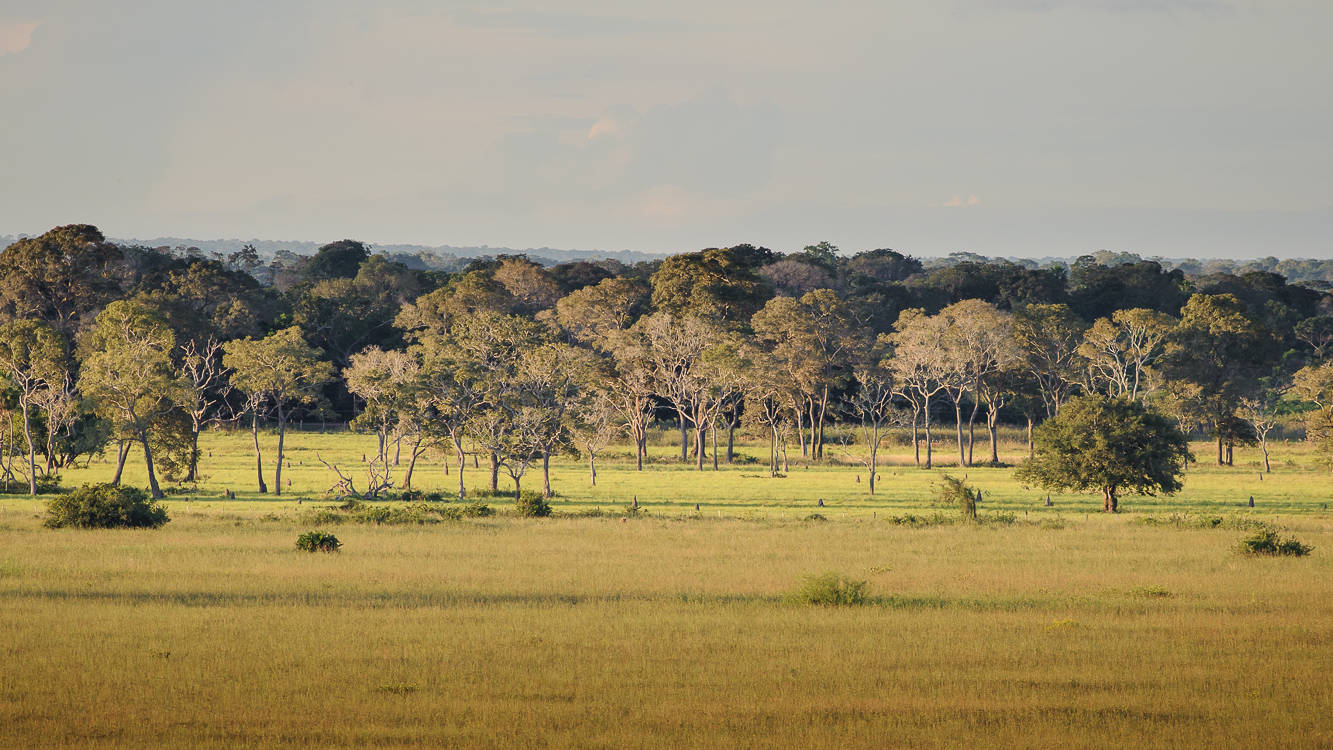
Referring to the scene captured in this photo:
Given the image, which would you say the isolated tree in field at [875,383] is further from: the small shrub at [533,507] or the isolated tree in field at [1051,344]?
the small shrub at [533,507]

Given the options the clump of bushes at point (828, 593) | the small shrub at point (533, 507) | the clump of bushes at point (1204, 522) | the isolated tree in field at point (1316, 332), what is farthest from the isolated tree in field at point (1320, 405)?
the clump of bushes at point (828, 593)

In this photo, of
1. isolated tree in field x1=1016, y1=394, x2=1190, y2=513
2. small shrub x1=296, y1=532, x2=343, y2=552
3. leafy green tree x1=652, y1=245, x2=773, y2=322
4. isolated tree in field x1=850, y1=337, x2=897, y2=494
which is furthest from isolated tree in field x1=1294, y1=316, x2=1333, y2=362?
small shrub x1=296, y1=532, x2=343, y2=552

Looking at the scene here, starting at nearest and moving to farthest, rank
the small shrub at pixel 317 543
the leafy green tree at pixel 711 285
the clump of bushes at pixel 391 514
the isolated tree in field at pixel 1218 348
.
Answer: the small shrub at pixel 317 543 → the clump of bushes at pixel 391 514 → the isolated tree in field at pixel 1218 348 → the leafy green tree at pixel 711 285

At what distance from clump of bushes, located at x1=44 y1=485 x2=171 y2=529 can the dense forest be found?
1240 cm

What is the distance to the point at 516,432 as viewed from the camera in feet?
197

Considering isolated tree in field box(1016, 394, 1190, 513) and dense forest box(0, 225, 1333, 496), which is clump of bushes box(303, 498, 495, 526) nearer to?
dense forest box(0, 225, 1333, 496)

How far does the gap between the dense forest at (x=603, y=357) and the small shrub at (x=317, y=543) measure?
18109 mm

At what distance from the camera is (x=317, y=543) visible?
124 ft

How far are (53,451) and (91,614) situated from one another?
4172 cm

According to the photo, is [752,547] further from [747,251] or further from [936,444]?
[747,251]

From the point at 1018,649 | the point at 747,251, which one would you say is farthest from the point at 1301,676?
the point at 747,251

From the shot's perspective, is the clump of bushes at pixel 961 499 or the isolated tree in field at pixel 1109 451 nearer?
the clump of bushes at pixel 961 499

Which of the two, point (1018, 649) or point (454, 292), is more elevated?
point (454, 292)

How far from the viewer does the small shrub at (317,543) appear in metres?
37.7
